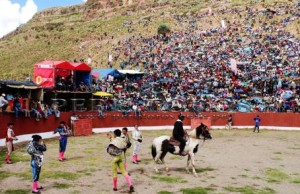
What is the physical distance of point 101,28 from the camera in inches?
3797

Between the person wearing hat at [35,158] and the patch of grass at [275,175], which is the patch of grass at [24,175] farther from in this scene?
the patch of grass at [275,175]

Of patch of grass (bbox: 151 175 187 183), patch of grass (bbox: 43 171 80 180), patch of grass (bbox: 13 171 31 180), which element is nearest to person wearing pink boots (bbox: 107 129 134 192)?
patch of grass (bbox: 151 175 187 183)

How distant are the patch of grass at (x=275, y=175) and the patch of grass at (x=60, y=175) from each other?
20.8ft

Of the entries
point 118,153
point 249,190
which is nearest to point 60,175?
point 118,153

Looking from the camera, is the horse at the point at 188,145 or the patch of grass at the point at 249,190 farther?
the horse at the point at 188,145

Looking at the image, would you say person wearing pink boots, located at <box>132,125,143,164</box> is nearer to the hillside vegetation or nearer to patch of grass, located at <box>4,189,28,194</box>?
patch of grass, located at <box>4,189,28,194</box>

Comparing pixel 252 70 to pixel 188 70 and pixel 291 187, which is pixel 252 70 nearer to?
pixel 188 70

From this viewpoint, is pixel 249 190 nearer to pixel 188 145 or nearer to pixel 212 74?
pixel 188 145

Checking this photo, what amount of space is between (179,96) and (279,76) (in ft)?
34.8

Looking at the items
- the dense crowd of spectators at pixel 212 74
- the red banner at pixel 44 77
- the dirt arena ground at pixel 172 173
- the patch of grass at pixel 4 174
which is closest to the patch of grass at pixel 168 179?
the dirt arena ground at pixel 172 173

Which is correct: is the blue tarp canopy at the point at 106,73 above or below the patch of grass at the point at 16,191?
above

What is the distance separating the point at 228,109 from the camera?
37.4 m

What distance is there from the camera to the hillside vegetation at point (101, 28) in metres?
76.6

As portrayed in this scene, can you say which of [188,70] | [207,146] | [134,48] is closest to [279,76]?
[188,70]
